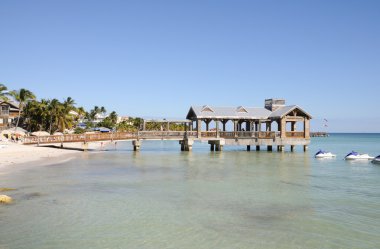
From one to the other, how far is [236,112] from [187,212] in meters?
34.8

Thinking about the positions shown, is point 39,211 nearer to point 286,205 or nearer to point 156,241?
point 156,241

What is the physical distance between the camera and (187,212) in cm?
1334

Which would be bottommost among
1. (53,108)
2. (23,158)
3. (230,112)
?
(23,158)

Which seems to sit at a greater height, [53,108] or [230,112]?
[53,108]

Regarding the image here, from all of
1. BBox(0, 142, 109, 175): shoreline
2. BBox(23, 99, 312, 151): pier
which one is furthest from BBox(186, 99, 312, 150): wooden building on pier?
BBox(0, 142, 109, 175): shoreline

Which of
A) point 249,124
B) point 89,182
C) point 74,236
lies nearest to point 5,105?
point 249,124

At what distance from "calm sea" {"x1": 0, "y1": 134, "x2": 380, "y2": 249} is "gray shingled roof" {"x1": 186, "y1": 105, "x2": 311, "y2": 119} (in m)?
24.1

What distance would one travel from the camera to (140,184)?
782 inches

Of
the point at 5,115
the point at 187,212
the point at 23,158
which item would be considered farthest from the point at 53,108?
the point at 187,212

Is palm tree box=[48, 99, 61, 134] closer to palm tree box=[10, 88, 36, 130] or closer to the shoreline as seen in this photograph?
palm tree box=[10, 88, 36, 130]

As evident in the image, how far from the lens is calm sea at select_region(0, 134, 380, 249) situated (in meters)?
10.1

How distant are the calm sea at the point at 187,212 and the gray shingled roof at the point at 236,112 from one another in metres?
24.1

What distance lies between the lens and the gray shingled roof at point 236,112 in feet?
151

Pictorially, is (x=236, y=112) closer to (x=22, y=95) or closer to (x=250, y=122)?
(x=250, y=122)
